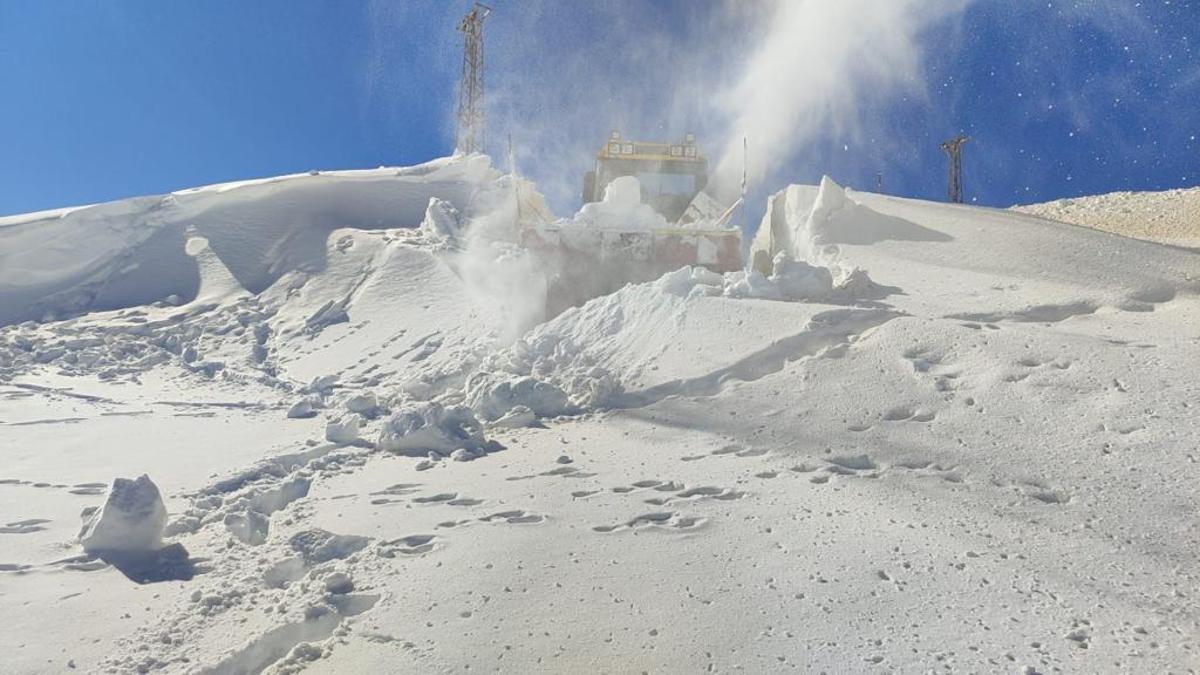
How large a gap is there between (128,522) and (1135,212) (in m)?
16.5

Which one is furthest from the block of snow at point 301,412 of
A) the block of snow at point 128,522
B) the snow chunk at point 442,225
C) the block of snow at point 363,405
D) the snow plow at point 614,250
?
the snow chunk at point 442,225

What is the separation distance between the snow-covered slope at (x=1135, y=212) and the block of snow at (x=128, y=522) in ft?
40.1

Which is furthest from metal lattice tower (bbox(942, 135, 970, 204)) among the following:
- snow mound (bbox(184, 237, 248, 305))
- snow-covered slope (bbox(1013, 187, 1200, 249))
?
snow mound (bbox(184, 237, 248, 305))

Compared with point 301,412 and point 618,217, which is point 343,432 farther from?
point 618,217

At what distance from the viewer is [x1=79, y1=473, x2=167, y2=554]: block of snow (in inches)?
180

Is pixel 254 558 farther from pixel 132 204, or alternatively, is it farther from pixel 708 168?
pixel 132 204

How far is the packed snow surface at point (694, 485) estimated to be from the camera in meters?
3.24

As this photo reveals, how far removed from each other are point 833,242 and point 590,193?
6211 mm

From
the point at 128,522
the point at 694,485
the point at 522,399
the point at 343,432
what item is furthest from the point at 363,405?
the point at 694,485

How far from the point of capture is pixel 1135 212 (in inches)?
618

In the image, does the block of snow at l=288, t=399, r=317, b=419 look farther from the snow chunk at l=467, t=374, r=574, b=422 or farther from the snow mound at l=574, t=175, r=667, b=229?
the snow mound at l=574, t=175, r=667, b=229

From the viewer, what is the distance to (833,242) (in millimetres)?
9250

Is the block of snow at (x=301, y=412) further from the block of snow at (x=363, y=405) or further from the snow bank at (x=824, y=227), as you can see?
the snow bank at (x=824, y=227)

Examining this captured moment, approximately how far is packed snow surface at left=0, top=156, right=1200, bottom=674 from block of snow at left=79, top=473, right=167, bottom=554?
0.02 meters
